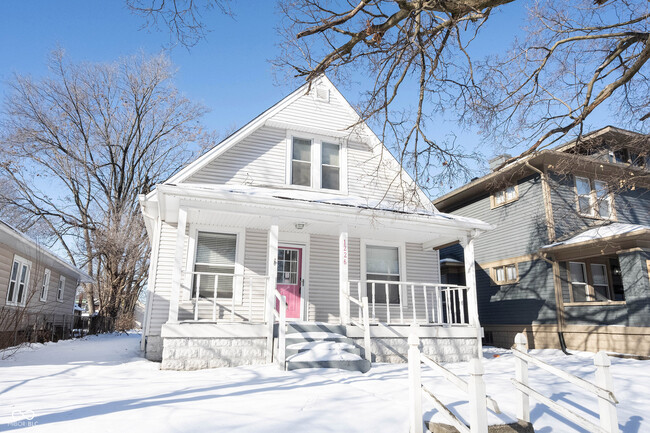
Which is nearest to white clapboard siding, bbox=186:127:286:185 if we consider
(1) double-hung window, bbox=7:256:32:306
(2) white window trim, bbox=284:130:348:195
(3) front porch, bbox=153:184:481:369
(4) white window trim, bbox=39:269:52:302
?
(2) white window trim, bbox=284:130:348:195

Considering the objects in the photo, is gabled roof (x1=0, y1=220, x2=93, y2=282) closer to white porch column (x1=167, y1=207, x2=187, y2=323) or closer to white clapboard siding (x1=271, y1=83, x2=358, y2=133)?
white porch column (x1=167, y1=207, x2=187, y2=323)

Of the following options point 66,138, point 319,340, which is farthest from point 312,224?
point 66,138

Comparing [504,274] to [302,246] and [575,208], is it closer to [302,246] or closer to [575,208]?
[575,208]

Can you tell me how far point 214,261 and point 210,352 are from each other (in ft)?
8.54

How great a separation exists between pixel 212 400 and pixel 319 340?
11.2 ft

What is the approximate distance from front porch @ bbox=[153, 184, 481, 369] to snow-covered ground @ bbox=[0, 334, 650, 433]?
0.70 meters

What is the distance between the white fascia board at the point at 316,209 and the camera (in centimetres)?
776

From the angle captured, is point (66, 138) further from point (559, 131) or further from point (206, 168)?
point (559, 131)

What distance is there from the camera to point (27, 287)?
510 inches

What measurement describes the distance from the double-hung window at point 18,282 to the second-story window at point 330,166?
9369 mm

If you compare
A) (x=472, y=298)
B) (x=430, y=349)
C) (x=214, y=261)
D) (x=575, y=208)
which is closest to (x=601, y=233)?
(x=575, y=208)

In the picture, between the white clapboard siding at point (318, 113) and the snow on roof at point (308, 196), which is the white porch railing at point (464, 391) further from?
the white clapboard siding at point (318, 113)

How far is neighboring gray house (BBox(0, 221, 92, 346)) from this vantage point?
392 inches

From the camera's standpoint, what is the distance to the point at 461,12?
459cm
